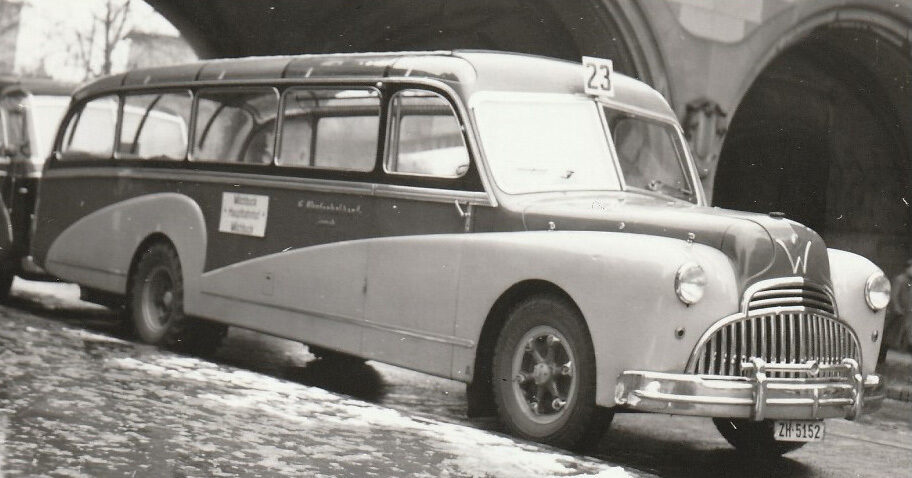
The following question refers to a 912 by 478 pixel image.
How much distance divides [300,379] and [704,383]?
4040mm

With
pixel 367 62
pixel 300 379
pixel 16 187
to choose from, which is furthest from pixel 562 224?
pixel 16 187

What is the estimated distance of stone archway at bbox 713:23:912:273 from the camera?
20.0 m

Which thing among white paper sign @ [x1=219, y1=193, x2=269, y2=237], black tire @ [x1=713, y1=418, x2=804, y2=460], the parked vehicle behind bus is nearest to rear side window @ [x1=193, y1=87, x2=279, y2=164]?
white paper sign @ [x1=219, y1=193, x2=269, y2=237]

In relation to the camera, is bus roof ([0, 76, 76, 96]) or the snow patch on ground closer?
the snow patch on ground

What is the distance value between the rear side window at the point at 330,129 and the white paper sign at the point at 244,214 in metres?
0.38

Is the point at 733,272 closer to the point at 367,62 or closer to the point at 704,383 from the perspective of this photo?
the point at 704,383

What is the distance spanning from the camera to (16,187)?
43.4ft

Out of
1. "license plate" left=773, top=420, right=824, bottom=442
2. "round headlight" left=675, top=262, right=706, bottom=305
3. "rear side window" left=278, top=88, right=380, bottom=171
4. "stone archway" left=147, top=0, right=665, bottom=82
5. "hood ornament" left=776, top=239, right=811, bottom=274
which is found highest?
"stone archway" left=147, top=0, right=665, bottom=82

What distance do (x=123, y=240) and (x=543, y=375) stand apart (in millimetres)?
5568

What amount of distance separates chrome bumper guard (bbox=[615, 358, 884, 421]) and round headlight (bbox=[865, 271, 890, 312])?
0.61m

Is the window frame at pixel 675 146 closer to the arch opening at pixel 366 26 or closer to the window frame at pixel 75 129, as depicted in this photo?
the window frame at pixel 75 129

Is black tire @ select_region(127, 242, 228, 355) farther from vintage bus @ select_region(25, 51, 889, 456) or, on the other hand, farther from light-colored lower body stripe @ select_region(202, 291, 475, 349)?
light-colored lower body stripe @ select_region(202, 291, 475, 349)

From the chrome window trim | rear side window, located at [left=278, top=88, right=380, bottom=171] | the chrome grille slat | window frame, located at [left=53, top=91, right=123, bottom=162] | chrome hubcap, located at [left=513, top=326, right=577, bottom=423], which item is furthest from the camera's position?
window frame, located at [left=53, top=91, right=123, bottom=162]

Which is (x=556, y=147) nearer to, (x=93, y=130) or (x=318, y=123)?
(x=318, y=123)
